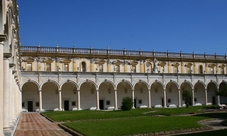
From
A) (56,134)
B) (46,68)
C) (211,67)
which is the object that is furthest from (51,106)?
(211,67)

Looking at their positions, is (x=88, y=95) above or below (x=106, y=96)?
above

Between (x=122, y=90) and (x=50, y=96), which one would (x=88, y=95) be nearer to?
(x=50, y=96)

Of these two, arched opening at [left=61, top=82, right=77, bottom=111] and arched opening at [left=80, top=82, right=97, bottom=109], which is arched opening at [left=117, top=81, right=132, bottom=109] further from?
arched opening at [left=61, top=82, right=77, bottom=111]

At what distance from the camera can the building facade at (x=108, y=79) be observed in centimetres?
4419

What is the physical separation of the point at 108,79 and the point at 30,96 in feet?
40.3

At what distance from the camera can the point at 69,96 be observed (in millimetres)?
46719

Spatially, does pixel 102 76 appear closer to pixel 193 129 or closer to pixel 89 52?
pixel 89 52

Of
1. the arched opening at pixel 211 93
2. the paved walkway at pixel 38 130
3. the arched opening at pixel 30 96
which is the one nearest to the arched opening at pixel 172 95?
the arched opening at pixel 211 93

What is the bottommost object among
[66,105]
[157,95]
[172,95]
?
[66,105]

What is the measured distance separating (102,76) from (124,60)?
8304mm

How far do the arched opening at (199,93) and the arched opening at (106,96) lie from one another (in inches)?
701

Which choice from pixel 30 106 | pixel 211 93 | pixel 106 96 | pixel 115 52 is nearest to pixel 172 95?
pixel 211 93

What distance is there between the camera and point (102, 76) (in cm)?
4597

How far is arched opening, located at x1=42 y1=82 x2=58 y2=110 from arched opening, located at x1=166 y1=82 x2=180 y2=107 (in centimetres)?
2111
